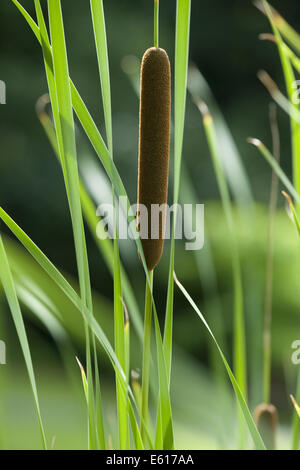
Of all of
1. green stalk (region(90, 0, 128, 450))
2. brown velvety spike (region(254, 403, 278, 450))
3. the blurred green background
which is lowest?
brown velvety spike (region(254, 403, 278, 450))

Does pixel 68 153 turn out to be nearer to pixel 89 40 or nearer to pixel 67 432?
pixel 67 432

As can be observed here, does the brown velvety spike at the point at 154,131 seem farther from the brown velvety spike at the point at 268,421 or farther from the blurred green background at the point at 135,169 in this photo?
the blurred green background at the point at 135,169

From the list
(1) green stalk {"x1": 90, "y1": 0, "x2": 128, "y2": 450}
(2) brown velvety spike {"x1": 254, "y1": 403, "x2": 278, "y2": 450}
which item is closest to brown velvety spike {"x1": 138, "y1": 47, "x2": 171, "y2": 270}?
(1) green stalk {"x1": 90, "y1": 0, "x2": 128, "y2": 450}

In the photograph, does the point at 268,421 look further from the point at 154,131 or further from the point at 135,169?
the point at 135,169

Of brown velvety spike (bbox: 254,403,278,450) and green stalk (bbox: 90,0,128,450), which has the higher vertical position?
green stalk (bbox: 90,0,128,450)

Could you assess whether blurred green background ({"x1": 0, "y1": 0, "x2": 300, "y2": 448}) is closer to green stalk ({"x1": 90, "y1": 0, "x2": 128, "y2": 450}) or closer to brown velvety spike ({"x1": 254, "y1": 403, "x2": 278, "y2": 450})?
brown velvety spike ({"x1": 254, "y1": 403, "x2": 278, "y2": 450})

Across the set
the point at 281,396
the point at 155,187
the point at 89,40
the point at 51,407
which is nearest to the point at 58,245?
the point at 51,407

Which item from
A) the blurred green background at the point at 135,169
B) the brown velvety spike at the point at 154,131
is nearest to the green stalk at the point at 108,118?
the brown velvety spike at the point at 154,131
